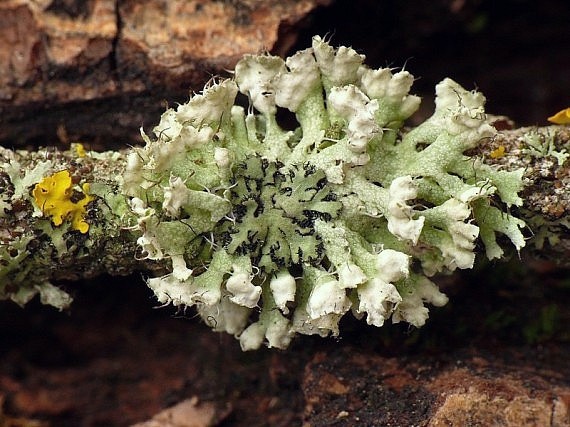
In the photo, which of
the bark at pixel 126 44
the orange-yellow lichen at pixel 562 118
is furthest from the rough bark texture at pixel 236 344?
the orange-yellow lichen at pixel 562 118

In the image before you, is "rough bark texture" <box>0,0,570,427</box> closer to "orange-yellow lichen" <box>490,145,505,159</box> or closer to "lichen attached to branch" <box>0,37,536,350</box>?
"orange-yellow lichen" <box>490,145,505,159</box>

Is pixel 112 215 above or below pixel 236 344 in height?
above

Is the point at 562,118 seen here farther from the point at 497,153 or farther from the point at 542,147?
the point at 497,153

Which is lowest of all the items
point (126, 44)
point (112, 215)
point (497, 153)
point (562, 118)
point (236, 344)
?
point (236, 344)

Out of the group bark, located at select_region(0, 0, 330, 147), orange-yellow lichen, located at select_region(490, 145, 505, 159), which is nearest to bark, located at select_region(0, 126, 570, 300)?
orange-yellow lichen, located at select_region(490, 145, 505, 159)

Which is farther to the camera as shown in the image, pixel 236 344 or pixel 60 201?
pixel 236 344

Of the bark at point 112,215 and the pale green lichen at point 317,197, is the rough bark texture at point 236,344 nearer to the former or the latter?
the bark at point 112,215

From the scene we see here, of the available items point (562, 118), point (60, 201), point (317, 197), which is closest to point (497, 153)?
point (562, 118)

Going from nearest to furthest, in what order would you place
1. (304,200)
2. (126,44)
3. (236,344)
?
(304,200), (126,44), (236,344)
